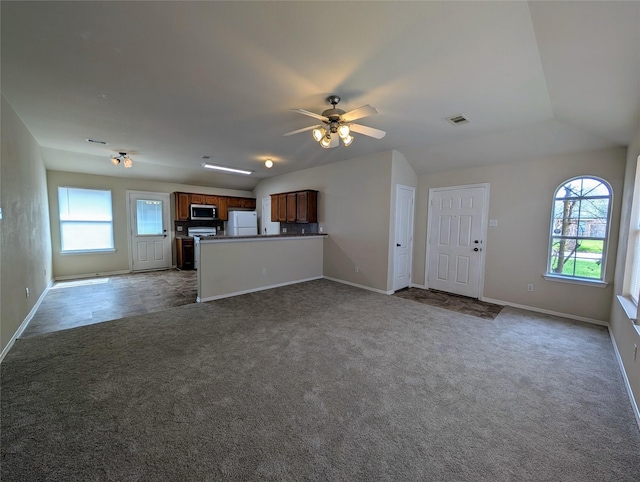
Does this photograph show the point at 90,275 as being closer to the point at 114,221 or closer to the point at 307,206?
the point at 114,221

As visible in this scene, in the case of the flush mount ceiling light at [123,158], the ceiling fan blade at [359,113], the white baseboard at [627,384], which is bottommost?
the white baseboard at [627,384]

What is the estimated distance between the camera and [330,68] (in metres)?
2.23

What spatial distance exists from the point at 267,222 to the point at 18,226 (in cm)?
548

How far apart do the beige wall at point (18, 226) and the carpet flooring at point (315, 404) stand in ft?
1.94

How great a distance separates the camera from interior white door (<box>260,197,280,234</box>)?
25.6 ft

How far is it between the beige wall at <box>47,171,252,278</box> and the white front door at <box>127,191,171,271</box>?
5.9 inches

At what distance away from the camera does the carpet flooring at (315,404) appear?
143cm

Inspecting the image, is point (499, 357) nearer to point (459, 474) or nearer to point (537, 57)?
point (459, 474)

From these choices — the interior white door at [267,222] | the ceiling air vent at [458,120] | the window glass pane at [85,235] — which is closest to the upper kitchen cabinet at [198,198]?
the interior white door at [267,222]

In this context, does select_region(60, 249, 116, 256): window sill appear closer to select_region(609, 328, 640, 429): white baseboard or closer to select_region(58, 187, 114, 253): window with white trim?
select_region(58, 187, 114, 253): window with white trim

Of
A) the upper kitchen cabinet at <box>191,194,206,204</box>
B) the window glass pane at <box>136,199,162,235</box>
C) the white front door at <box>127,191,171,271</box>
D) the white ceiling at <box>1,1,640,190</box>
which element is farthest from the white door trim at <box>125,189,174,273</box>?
the white ceiling at <box>1,1,640,190</box>

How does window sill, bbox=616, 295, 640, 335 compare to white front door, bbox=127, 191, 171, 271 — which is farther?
white front door, bbox=127, 191, 171, 271

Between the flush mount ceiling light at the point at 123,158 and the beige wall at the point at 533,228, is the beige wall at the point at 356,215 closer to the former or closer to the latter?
the beige wall at the point at 533,228

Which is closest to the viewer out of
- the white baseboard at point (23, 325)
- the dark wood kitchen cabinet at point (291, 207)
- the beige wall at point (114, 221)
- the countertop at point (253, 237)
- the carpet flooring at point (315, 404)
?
the carpet flooring at point (315, 404)
